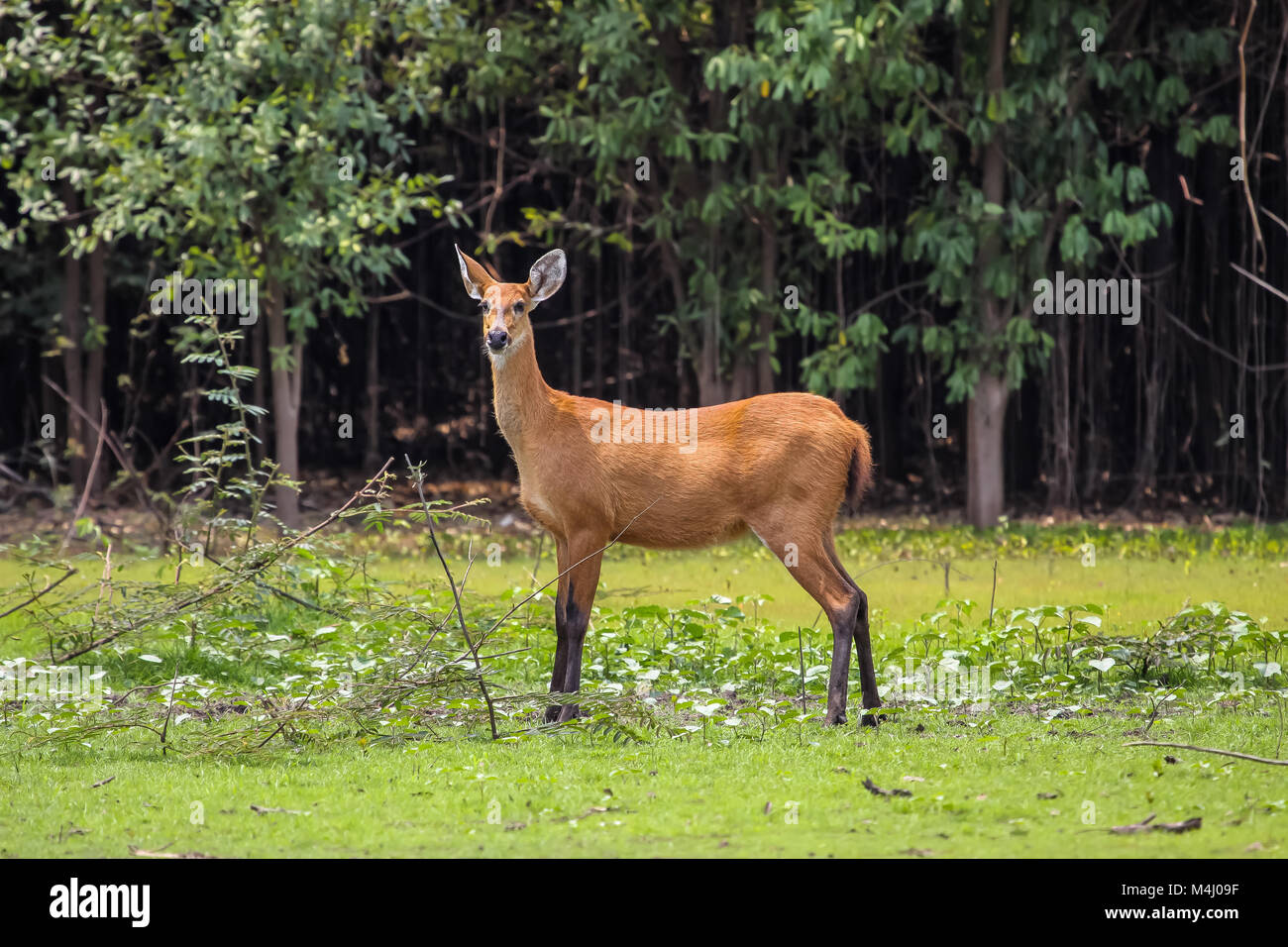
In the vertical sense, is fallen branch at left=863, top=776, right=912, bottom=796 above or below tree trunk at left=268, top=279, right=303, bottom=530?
below

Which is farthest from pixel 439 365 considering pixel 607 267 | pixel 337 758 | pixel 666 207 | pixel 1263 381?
pixel 337 758

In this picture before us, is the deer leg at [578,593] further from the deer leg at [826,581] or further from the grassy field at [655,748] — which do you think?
the deer leg at [826,581]

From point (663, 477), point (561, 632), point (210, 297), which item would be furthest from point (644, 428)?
point (210, 297)

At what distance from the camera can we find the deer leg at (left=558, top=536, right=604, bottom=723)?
7.67 metres

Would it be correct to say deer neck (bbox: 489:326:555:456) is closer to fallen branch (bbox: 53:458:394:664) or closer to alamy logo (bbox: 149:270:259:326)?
fallen branch (bbox: 53:458:394:664)

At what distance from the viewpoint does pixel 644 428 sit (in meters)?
7.99

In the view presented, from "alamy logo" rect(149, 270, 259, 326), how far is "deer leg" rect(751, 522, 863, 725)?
805cm

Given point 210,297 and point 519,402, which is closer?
point 519,402

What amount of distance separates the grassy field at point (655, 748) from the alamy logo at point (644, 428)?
125cm

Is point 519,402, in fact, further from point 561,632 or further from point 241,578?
point 241,578

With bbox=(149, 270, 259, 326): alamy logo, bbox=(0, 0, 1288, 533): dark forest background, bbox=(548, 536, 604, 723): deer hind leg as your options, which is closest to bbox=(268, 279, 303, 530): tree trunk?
bbox=(0, 0, 1288, 533): dark forest background

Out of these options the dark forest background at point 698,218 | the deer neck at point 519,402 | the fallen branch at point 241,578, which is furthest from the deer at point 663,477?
the dark forest background at point 698,218

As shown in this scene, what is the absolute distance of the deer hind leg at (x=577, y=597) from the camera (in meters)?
7.66

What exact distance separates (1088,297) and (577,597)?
1027cm
